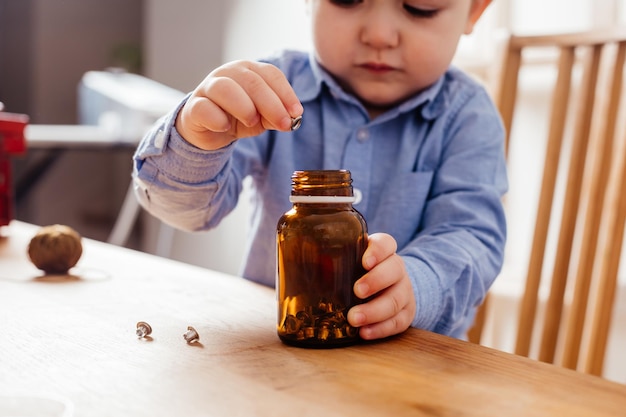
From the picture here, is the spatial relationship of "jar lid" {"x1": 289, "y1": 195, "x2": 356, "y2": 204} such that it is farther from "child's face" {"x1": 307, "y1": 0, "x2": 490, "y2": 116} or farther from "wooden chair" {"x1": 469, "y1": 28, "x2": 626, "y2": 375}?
"wooden chair" {"x1": 469, "y1": 28, "x2": 626, "y2": 375}

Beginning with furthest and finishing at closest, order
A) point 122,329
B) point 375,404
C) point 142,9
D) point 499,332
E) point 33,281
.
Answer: point 142,9 → point 499,332 → point 33,281 → point 122,329 → point 375,404

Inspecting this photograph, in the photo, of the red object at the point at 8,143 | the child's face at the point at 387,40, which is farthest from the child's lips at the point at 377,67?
the red object at the point at 8,143

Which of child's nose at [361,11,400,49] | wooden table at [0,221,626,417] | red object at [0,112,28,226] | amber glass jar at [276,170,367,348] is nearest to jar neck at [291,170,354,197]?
amber glass jar at [276,170,367,348]

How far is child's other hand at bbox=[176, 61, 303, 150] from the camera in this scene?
0.53 meters

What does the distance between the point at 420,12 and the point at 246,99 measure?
0.31m

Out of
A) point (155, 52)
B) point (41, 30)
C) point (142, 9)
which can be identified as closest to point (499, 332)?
point (155, 52)

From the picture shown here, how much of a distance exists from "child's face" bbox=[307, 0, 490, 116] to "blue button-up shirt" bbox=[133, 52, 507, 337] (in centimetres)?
5

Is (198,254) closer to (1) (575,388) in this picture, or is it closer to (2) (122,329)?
(2) (122,329)

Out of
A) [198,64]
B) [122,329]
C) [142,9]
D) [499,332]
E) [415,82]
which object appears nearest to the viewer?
[122,329]

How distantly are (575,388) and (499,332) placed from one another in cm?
135

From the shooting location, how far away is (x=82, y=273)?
30.1 inches

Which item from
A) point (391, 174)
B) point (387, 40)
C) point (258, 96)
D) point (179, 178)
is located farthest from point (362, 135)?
point (258, 96)

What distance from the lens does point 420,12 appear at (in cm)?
77

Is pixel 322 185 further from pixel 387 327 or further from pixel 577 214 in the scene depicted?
pixel 577 214
